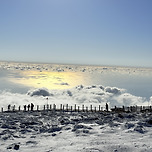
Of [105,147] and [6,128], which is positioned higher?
[105,147]

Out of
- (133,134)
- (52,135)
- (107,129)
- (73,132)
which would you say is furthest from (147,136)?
(52,135)

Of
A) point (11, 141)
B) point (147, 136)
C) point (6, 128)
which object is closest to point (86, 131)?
point (147, 136)

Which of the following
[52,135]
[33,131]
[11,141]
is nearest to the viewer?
[11,141]

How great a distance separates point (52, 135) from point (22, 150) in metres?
4.02

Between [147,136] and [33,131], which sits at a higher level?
[147,136]

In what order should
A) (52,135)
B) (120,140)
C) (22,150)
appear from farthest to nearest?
(52,135)
(120,140)
(22,150)

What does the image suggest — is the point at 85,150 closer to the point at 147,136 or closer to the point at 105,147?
the point at 105,147

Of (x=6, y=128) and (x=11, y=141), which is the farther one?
(x=6, y=128)

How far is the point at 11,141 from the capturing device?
14062 mm

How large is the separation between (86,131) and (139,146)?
5.53 meters

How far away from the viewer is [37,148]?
12.2 m

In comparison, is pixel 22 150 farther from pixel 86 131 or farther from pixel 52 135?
pixel 86 131

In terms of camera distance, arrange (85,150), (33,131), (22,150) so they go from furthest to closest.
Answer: (33,131), (22,150), (85,150)

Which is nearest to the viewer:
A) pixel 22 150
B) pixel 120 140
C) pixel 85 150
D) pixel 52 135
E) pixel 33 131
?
pixel 85 150
